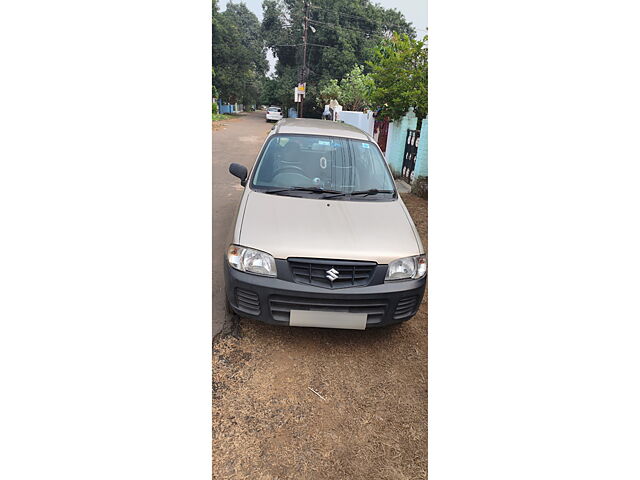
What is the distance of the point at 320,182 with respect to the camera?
3.33 metres

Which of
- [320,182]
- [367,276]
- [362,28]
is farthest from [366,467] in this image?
[362,28]

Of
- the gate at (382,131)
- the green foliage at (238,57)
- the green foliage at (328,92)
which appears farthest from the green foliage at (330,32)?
the gate at (382,131)

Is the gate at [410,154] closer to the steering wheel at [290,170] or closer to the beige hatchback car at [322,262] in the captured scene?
the steering wheel at [290,170]

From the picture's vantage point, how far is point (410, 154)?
812 cm

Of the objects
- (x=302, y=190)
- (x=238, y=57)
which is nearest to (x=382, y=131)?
(x=302, y=190)

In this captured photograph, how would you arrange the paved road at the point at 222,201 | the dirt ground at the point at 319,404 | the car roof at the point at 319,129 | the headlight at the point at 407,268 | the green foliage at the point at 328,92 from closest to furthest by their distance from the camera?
the dirt ground at the point at 319,404 < the headlight at the point at 407,268 < the paved road at the point at 222,201 < the car roof at the point at 319,129 < the green foliage at the point at 328,92

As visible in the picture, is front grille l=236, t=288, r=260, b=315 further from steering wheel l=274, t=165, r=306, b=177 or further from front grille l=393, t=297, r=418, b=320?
steering wheel l=274, t=165, r=306, b=177

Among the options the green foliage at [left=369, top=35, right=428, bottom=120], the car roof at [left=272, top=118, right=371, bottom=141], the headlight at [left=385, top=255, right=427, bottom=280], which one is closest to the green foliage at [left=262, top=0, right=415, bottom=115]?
the green foliage at [left=369, top=35, right=428, bottom=120]

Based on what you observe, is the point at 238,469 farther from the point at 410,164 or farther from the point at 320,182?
the point at 410,164

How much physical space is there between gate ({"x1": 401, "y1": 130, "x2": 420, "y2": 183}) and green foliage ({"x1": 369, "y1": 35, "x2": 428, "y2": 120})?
442mm

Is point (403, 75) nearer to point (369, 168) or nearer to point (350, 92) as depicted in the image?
point (369, 168)

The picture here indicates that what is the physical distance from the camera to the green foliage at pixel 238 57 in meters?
23.9

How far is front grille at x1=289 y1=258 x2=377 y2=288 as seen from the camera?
2.49 metres

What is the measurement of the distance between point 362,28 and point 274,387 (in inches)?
1228
